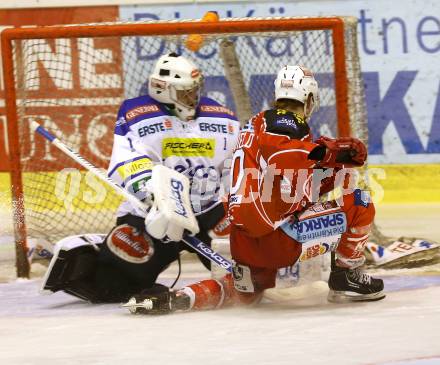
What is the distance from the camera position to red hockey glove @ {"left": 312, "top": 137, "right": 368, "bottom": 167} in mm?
4305

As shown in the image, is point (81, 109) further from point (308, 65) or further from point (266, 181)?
point (266, 181)

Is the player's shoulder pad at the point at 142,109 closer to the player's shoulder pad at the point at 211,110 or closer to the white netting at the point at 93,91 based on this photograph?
the player's shoulder pad at the point at 211,110

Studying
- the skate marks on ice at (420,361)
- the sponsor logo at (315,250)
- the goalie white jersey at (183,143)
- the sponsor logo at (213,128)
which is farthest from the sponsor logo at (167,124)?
the skate marks on ice at (420,361)

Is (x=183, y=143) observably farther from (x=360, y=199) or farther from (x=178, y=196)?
(x=360, y=199)

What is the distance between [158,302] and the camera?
14.5ft

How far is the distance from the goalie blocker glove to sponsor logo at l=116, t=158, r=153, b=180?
55cm

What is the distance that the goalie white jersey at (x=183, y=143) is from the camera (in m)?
5.00

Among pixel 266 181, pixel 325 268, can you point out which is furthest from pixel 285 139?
pixel 325 268

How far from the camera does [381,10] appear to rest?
7.39 metres

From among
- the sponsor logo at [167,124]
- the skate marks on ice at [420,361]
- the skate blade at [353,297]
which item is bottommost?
the skate marks on ice at [420,361]

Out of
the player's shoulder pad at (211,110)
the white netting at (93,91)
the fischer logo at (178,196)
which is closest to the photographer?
the fischer logo at (178,196)

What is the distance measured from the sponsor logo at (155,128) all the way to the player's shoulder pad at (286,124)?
0.78 m

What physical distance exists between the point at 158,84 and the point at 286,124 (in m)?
0.90

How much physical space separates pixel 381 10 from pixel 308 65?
122 cm
